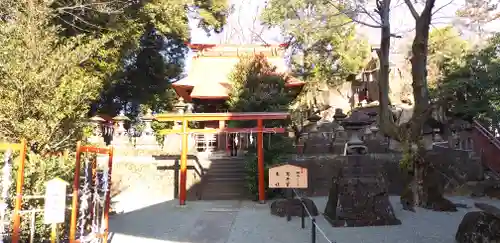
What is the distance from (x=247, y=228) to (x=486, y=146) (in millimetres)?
13321

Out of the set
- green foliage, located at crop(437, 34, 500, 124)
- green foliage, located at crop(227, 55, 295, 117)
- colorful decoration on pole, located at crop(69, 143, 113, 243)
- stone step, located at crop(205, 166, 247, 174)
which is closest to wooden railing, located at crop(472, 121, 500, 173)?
green foliage, located at crop(437, 34, 500, 124)

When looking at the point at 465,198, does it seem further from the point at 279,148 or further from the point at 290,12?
the point at 290,12

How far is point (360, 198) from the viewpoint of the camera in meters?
8.43

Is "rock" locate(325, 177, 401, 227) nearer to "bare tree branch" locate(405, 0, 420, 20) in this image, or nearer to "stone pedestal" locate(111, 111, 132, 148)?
"bare tree branch" locate(405, 0, 420, 20)

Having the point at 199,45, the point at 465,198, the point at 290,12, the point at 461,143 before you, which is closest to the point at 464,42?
the point at 461,143

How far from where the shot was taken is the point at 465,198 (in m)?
12.0

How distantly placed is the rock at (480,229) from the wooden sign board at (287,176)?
3117mm

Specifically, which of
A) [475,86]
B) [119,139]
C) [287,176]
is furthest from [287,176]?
[475,86]

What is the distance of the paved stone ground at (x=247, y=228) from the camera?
7156mm

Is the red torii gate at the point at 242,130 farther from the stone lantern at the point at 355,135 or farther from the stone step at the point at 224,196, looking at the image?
the stone lantern at the point at 355,135

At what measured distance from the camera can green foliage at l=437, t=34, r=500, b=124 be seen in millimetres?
15359

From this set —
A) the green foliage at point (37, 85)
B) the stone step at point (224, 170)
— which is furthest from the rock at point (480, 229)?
the stone step at point (224, 170)

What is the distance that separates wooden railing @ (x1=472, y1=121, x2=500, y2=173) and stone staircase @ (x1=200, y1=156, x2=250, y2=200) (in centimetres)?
1029

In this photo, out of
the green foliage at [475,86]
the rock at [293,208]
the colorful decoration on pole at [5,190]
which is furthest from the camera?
the green foliage at [475,86]
